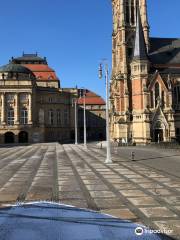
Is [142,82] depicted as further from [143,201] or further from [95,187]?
[143,201]

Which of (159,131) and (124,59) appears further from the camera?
(124,59)

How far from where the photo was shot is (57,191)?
611 inches

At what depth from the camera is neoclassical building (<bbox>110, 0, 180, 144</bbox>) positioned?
73.1 m

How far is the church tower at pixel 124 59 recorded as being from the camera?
76875mm

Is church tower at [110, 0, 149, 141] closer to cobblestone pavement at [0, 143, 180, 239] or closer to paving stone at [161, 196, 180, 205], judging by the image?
cobblestone pavement at [0, 143, 180, 239]

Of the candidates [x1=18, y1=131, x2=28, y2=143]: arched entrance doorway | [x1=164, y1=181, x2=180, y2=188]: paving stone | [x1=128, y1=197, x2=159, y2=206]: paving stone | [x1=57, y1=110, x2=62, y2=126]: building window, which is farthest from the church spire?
[x1=128, y1=197, x2=159, y2=206]: paving stone

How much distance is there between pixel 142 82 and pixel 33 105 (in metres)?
35.6

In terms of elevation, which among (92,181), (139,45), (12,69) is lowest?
(92,181)

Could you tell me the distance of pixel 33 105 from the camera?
97312 mm

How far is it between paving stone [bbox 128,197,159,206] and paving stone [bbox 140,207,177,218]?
806 mm

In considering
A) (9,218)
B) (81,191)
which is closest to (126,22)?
(81,191)
